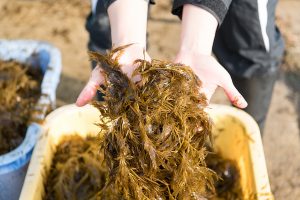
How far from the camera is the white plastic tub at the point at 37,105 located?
1.89 m

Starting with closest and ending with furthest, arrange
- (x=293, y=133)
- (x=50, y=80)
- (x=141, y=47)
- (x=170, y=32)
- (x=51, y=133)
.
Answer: (x=141, y=47)
(x=51, y=133)
(x=50, y=80)
(x=293, y=133)
(x=170, y=32)

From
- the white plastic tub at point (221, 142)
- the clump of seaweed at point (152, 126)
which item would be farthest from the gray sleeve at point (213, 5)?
the white plastic tub at point (221, 142)

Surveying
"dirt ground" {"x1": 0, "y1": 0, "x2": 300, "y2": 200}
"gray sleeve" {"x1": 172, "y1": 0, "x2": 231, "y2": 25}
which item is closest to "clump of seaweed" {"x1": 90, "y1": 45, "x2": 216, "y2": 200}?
"gray sleeve" {"x1": 172, "y1": 0, "x2": 231, "y2": 25}

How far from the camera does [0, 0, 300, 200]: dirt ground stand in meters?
2.56

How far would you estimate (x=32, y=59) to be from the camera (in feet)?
8.04

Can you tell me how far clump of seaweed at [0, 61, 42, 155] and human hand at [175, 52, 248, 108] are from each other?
981mm

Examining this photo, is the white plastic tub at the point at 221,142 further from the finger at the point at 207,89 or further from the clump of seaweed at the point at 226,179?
the finger at the point at 207,89

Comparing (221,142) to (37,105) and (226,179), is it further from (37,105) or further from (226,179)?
(37,105)

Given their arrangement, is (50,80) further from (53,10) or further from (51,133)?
(53,10)

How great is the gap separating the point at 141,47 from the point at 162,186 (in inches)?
19.0

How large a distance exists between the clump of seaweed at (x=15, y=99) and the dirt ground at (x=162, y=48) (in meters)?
0.54

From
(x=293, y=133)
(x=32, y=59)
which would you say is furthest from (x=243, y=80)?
(x=32, y=59)

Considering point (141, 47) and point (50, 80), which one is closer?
point (141, 47)

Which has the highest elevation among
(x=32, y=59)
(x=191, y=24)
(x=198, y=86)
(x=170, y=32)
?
(x=191, y=24)
